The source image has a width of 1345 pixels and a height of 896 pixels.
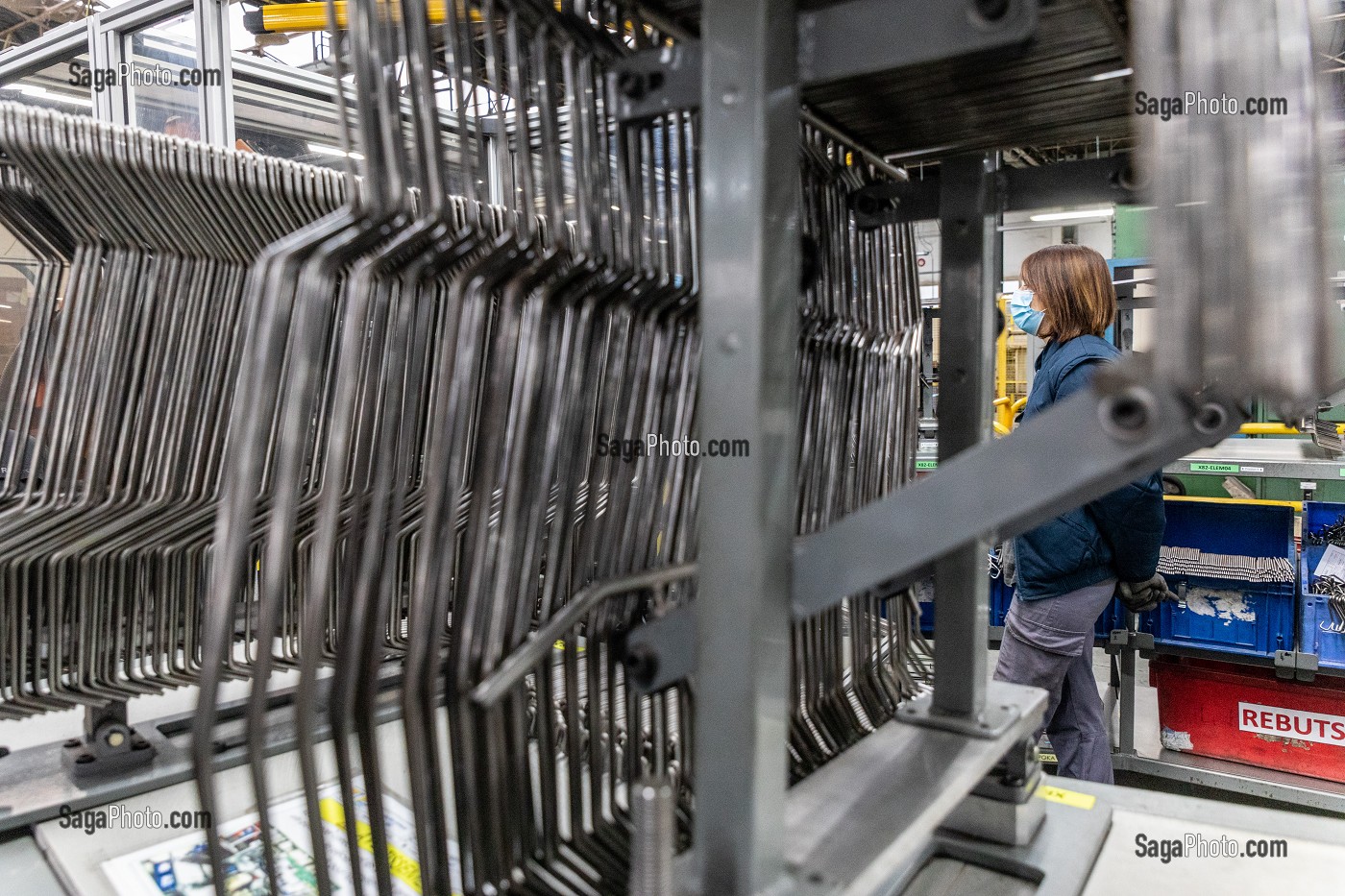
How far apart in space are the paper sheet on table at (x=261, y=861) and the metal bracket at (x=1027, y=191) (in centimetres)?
105

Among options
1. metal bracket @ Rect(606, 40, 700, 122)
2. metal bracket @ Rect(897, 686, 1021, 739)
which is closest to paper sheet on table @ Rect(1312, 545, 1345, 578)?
metal bracket @ Rect(897, 686, 1021, 739)

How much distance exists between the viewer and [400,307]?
Result: 2.78 feet

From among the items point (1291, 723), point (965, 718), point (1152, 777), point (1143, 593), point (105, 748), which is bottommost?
point (1152, 777)

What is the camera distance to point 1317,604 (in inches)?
109

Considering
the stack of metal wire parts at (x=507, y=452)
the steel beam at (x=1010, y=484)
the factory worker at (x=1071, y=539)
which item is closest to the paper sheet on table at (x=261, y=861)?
the stack of metal wire parts at (x=507, y=452)

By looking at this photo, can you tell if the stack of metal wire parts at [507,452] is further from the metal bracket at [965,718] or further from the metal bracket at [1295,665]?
the metal bracket at [1295,665]

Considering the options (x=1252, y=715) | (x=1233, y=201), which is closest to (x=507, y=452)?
(x=1233, y=201)

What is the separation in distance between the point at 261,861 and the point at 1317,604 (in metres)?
3.00

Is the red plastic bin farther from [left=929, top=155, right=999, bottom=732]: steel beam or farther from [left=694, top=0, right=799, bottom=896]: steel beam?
[left=694, top=0, right=799, bottom=896]: steel beam

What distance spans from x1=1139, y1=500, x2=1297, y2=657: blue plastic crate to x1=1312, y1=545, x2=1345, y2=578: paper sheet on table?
0.40ft

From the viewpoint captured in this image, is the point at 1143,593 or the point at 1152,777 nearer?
the point at 1143,593

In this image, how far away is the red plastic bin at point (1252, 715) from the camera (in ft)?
9.66

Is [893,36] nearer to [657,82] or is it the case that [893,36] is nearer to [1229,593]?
[657,82]

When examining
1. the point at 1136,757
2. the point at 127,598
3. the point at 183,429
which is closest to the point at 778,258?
the point at 183,429
